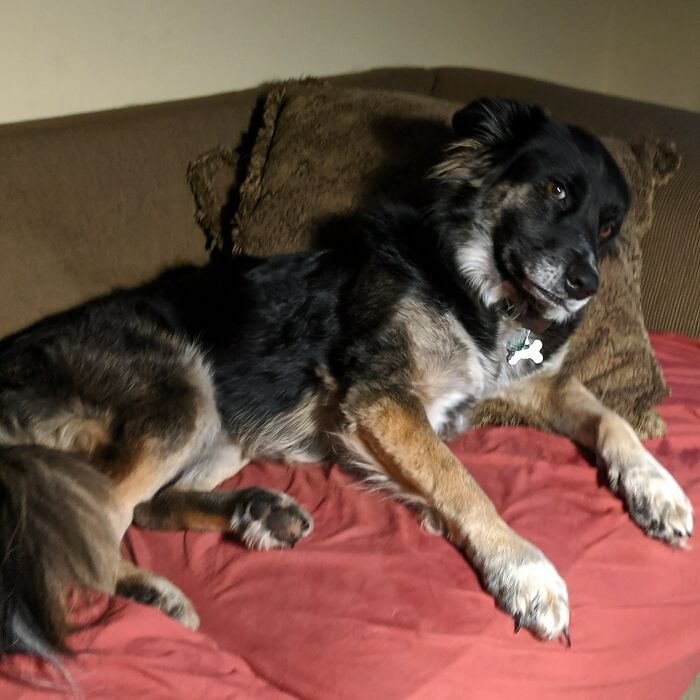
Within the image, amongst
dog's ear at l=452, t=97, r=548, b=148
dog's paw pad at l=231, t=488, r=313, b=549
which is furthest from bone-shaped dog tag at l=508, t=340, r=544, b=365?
dog's paw pad at l=231, t=488, r=313, b=549

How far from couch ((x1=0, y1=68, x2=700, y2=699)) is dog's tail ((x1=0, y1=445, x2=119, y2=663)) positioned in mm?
69

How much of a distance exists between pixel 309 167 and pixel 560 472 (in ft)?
4.22

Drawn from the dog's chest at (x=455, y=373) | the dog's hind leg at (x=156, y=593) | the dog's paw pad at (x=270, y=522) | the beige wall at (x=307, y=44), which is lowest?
the dog's hind leg at (x=156, y=593)

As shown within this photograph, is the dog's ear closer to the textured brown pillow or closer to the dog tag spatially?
the textured brown pillow

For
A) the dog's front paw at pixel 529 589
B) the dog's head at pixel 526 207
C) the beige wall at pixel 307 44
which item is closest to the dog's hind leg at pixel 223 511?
the dog's front paw at pixel 529 589

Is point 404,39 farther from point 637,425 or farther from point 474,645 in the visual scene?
point 474,645

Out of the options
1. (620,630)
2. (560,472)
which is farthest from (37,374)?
(620,630)

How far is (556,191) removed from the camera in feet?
6.31

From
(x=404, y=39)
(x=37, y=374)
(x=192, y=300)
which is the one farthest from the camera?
(x=404, y=39)

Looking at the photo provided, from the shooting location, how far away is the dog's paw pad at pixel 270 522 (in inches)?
68.9

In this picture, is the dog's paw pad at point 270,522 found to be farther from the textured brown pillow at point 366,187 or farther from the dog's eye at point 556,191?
the dog's eye at point 556,191

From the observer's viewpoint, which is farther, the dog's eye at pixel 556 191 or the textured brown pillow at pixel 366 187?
the textured brown pillow at pixel 366 187

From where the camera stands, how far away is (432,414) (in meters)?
2.03

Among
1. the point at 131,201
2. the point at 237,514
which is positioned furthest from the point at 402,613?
the point at 131,201
